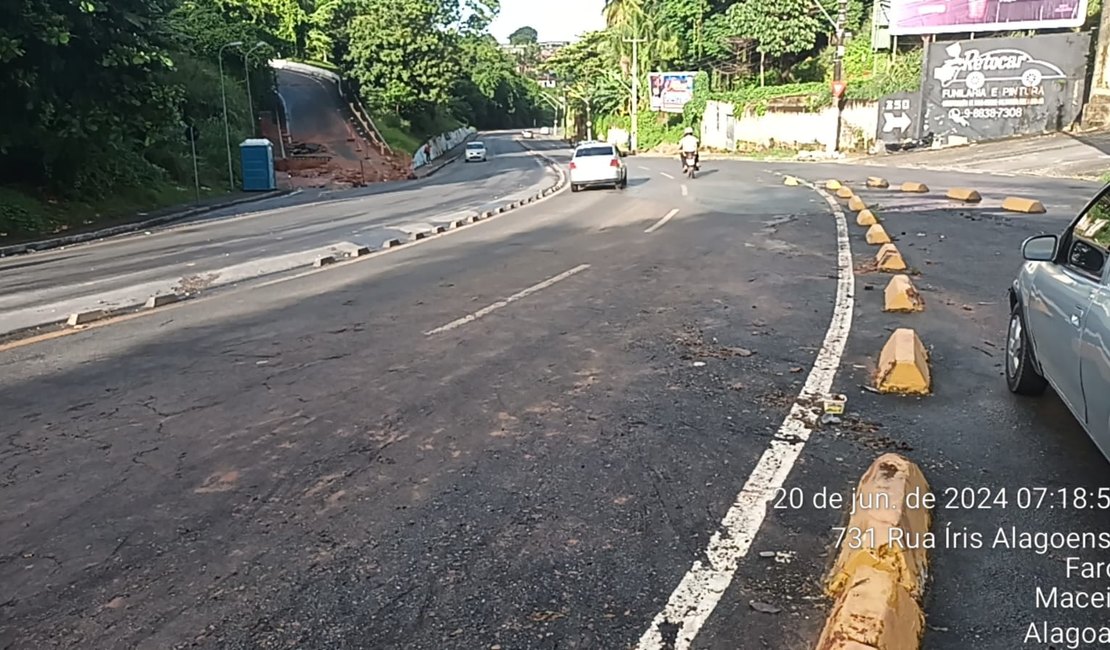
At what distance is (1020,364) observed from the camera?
582 cm

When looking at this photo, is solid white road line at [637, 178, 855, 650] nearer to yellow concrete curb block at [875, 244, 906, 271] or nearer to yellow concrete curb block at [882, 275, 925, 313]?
yellow concrete curb block at [882, 275, 925, 313]

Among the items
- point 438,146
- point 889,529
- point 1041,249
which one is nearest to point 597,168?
point 1041,249

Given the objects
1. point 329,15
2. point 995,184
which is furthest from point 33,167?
point 329,15

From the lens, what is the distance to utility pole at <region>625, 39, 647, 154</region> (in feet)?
202

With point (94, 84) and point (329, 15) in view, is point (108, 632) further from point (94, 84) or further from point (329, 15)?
point (329, 15)

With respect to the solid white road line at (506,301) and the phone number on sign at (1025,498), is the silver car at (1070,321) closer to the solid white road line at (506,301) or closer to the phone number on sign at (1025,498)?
the phone number on sign at (1025,498)

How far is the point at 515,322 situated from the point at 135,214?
19.8 metres

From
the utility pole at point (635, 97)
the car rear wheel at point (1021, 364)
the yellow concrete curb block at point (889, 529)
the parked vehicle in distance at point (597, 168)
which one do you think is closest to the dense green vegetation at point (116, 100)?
the parked vehicle in distance at point (597, 168)

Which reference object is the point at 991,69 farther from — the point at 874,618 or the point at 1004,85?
the point at 874,618

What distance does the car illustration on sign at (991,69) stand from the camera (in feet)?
126

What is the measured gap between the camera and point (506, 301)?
9609mm

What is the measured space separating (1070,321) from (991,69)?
1599 inches

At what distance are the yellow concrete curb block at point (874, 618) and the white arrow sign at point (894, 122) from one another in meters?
43.1

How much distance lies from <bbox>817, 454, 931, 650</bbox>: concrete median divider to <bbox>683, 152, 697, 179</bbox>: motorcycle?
27.2 meters
